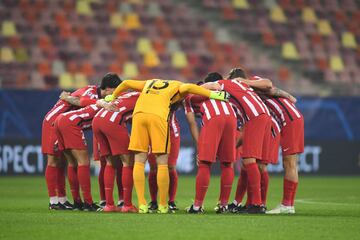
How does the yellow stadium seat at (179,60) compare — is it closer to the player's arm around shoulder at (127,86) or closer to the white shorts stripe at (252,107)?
the player's arm around shoulder at (127,86)

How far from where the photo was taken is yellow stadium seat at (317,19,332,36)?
30.1 meters

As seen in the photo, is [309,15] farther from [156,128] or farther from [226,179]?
[156,128]

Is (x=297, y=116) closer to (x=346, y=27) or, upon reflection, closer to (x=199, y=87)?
(x=199, y=87)

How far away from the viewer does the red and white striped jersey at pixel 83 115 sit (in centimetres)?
1330

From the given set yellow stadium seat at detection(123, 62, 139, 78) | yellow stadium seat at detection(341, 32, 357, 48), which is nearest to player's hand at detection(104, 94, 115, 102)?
yellow stadium seat at detection(123, 62, 139, 78)

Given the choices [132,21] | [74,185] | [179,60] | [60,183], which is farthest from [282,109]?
[132,21]

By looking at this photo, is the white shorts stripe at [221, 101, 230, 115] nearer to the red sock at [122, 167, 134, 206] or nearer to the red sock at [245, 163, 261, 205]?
the red sock at [245, 163, 261, 205]

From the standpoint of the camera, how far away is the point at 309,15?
30.2 m

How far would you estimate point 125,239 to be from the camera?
29.7ft

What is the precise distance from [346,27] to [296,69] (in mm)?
3244

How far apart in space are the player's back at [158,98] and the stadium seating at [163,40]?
11611mm

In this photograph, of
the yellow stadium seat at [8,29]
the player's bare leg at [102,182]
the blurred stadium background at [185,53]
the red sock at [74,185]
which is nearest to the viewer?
the red sock at [74,185]

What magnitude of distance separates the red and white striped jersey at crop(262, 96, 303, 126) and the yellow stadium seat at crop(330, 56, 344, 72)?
15.9 metres

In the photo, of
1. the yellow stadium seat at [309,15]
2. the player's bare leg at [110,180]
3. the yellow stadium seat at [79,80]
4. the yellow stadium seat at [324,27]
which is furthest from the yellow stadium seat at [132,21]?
the player's bare leg at [110,180]
